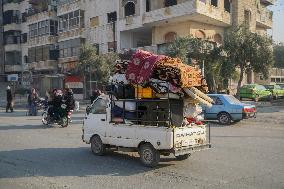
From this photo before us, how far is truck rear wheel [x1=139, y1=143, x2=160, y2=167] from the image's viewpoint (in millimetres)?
9445

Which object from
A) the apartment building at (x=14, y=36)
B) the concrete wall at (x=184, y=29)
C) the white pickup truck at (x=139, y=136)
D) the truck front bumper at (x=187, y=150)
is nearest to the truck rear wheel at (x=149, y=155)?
the white pickup truck at (x=139, y=136)

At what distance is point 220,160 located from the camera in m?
10.3

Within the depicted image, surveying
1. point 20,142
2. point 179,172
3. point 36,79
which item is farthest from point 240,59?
point 36,79

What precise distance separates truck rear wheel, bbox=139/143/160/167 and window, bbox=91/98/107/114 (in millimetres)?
1816

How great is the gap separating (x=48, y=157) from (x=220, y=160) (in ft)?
14.7

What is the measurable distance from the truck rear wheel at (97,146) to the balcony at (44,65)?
42883 millimetres

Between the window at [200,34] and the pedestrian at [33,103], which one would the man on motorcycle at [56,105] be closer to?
the pedestrian at [33,103]

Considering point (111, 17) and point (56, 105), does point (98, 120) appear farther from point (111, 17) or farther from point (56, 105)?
point (111, 17)

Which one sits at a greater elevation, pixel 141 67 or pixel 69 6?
pixel 69 6

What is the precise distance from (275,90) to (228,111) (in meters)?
20.4

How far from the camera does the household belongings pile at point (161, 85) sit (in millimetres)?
9555

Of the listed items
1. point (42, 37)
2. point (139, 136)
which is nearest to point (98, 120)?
point (139, 136)

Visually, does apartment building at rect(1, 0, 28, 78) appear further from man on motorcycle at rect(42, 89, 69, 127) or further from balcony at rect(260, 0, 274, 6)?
man on motorcycle at rect(42, 89, 69, 127)

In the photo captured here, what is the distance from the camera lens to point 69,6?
162ft
